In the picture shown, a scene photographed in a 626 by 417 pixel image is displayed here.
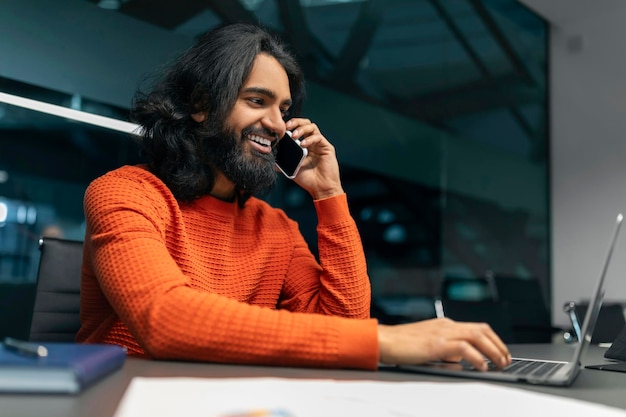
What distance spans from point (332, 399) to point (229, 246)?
894 mm

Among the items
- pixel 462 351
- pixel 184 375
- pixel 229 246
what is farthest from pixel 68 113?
pixel 462 351

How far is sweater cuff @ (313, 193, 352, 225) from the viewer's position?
61.5 inches

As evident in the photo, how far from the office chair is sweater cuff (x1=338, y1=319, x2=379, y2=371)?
3.40 ft

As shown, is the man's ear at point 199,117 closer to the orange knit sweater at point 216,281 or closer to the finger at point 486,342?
the orange knit sweater at point 216,281

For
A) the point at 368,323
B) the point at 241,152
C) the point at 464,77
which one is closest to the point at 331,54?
the point at 464,77

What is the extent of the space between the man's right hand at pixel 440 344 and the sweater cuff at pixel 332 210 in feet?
2.24

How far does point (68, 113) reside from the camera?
242cm

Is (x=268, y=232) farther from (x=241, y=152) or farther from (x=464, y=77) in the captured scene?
(x=464, y=77)

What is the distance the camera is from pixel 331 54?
141 inches

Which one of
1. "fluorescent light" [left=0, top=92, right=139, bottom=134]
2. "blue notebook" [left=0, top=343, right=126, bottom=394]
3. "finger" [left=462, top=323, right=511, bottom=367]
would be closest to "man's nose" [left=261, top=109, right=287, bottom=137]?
"fluorescent light" [left=0, top=92, right=139, bottom=134]

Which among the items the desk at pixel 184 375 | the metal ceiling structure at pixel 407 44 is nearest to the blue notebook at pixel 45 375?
the desk at pixel 184 375

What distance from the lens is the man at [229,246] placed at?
87cm

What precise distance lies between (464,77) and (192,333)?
4081 mm

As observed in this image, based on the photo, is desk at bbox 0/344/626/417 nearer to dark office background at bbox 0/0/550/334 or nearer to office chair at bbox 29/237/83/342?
office chair at bbox 29/237/83/342
